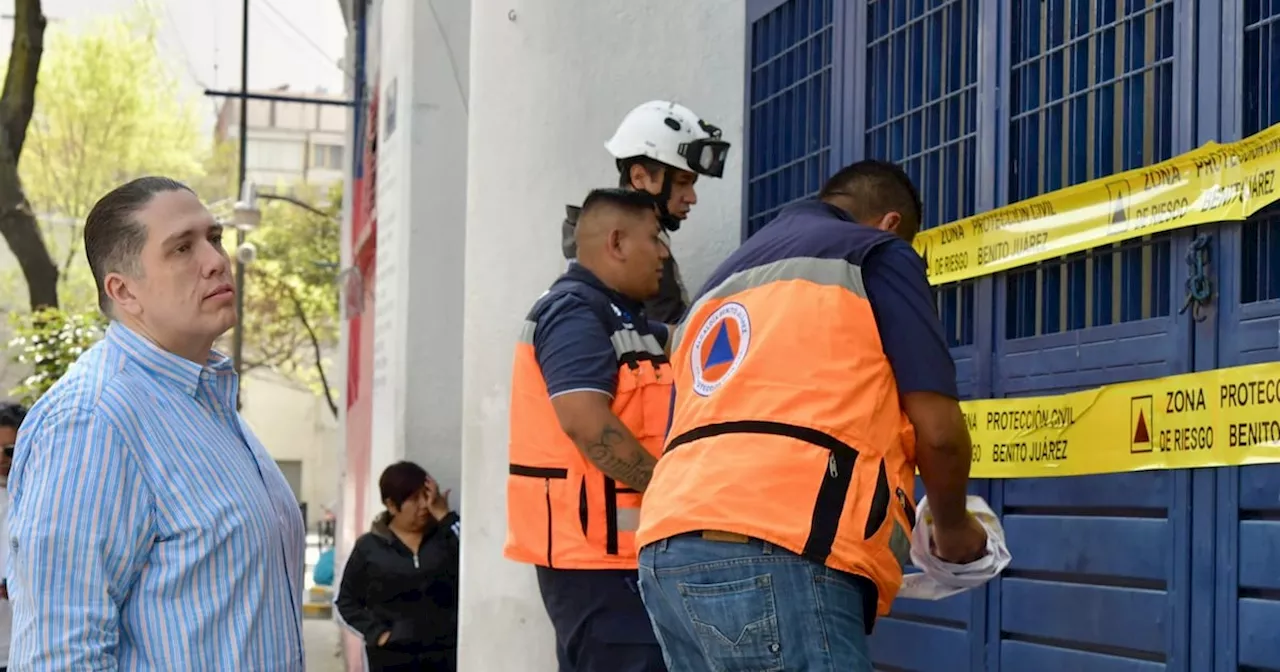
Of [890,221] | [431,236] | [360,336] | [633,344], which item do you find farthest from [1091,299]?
[360,336]

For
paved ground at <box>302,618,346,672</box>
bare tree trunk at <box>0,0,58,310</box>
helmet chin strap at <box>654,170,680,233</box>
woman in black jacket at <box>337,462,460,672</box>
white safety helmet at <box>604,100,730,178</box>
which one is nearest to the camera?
helmet chin strap at <box>654,170,680,233</box>

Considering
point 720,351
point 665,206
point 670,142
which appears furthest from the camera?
point 670,142

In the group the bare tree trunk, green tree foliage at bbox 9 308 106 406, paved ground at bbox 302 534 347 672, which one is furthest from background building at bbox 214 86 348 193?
paved ground at bbox 302 534 347 672

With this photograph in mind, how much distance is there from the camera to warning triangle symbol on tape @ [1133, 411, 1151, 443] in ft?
14.9

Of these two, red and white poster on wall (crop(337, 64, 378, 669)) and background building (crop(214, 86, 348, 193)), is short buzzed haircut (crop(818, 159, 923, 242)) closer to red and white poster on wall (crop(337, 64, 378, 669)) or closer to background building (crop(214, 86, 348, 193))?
red and white poster on wall (crop(337, 64, 378, 669))

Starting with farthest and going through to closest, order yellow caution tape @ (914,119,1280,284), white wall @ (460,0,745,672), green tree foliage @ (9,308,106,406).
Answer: green tree foliage @ (9,308,106,406)
white wall @ (460,0,745,672)
yellow caution tape @ (914,119,1280,284)

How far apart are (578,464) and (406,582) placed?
165 inches

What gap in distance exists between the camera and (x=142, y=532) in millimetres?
3105

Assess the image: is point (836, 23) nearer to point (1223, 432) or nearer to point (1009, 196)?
point (1009, 196)

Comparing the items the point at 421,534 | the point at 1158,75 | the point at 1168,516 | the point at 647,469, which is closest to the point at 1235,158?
the point at 1158,75

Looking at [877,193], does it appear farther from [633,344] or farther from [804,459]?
[633,344]

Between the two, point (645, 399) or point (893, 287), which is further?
point (645, 399)

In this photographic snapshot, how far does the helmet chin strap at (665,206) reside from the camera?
5.96m

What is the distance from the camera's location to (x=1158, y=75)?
459 centimetres
